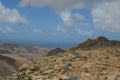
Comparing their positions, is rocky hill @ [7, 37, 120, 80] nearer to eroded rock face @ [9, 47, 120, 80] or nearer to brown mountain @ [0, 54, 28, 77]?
eroded rock face @ [9, 47, 120, 80]

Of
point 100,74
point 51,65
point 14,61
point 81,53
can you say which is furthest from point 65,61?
point 14,61

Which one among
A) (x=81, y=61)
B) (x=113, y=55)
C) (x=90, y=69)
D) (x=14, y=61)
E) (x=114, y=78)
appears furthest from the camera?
(x=14, y=61)

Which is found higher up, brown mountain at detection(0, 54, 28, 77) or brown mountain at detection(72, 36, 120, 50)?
brown mountain at detection(0, 54, 28, 77)

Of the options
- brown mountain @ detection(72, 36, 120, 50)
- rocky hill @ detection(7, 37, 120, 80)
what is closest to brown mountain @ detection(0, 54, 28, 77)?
brown mountain @ detection(72, 36, 120, 50)

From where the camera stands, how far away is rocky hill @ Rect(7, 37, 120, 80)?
23.7 m

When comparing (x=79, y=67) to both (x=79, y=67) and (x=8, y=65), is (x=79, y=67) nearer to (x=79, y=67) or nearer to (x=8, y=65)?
(x=79, y=67)

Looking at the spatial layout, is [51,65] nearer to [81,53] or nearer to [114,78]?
[81,53]

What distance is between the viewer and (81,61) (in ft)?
91.2

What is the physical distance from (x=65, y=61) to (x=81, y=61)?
1.61 m

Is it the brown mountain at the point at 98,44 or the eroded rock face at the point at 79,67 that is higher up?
the brown mountain at the point at 98,44

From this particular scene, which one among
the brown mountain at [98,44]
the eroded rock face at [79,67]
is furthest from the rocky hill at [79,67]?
the brown mountain at [98,44]

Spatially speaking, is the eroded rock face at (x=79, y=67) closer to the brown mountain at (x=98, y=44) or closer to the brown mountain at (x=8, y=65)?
the brown mountain at (x=98, y=44)

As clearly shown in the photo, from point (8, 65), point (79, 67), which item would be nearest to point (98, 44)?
point (79, 67)

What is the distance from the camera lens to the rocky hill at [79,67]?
933 inches
